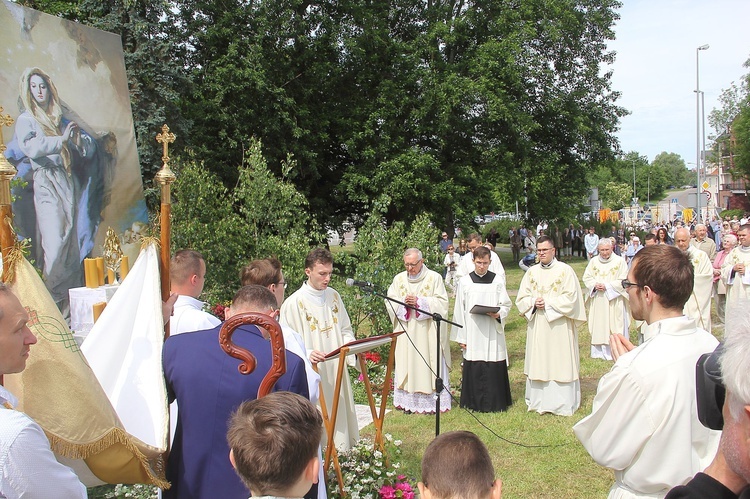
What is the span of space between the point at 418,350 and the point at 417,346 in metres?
0.10

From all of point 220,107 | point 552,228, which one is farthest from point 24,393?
point 552,228

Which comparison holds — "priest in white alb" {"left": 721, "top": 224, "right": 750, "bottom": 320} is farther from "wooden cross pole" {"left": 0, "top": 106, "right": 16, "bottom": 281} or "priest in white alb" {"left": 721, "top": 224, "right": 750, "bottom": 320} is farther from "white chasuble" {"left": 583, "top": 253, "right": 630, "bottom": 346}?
"wooden cross pole" {"left": 0, "top": 106, "right": 16, "bottom": 281}

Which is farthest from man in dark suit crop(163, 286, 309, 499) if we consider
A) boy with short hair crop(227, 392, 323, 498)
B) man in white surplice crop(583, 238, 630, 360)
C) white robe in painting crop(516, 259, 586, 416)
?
man in white surplice crop(583, 238, 630, 360)

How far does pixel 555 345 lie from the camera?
8297mm

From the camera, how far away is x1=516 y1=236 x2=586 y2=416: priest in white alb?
26.9 ft

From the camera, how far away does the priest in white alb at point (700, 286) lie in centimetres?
1040

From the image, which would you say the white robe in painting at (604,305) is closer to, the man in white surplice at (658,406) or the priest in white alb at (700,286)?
the priest in white alb at (700,286)

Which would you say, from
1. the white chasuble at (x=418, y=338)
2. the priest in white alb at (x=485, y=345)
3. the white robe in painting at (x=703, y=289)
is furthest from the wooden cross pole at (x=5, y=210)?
the white robe in painting at (x=703, y=289)

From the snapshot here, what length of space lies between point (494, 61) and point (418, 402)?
1812 cm

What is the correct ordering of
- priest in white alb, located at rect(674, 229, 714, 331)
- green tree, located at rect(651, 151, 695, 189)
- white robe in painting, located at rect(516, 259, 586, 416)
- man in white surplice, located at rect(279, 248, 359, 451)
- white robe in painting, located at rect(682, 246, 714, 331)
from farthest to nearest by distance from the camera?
green tree, located at rect(651, 151, 695, 189) < white robe in painting, located at rect(682, 246, 714, 331) < priest in white alb, located at rect(674, 229, 714, 331) < white robe in painting, located at rect(516, 259, 586, 416) < man in white surplice, located at rect(279, 248, 359, 451)

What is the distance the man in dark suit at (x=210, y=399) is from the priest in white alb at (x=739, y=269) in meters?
9.54

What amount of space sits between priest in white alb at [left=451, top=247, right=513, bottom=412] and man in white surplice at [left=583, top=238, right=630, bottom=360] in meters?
3.02

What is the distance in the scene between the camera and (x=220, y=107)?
20109 mm

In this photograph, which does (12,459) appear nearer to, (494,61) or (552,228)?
(494,61)
